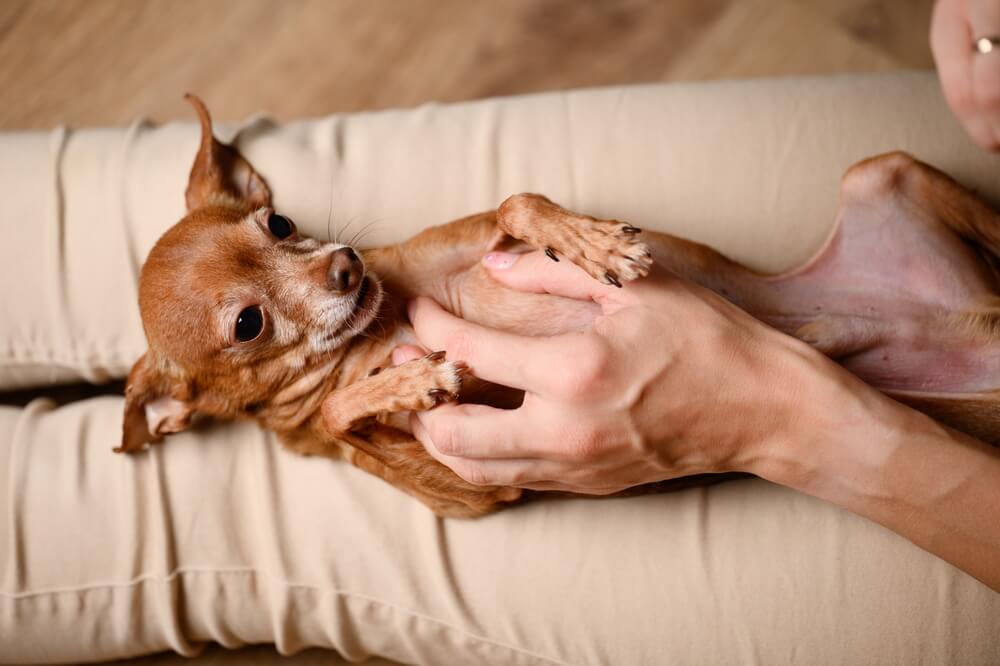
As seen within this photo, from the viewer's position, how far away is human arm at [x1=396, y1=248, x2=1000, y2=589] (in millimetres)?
1579

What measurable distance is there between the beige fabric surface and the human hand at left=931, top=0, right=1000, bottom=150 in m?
0.68

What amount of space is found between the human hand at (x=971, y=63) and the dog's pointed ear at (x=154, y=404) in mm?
1917

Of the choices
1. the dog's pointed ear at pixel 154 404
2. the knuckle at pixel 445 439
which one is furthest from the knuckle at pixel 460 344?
the dog's pointed ear at pixel 154 404

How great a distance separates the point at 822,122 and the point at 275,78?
2.47 metres

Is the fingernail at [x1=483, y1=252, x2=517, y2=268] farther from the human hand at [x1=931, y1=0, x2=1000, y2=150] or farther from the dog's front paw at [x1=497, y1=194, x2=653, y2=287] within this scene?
the human hand at [x1=931, y1=0, x2=1000, y2=150]

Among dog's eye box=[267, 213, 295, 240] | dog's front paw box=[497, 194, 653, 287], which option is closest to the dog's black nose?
dog's eye box=[267, 213, 295, 240]

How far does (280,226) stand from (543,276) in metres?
0.81

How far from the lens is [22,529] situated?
2.06m

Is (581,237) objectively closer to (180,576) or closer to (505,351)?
(505,351)

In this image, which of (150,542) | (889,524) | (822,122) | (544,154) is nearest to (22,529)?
(150,542)

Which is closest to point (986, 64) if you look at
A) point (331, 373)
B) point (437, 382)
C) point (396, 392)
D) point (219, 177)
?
point (437, 382)

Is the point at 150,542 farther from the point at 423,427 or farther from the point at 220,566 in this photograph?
the point at 423,427

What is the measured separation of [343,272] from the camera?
1995 mm

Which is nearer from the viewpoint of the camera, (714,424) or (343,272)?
(714,424)
